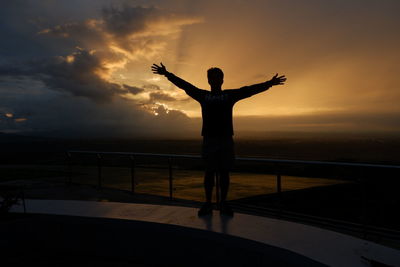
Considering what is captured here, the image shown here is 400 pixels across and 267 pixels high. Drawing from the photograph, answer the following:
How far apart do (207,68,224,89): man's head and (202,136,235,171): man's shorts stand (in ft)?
2.01

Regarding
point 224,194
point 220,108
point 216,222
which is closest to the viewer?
point 216,222

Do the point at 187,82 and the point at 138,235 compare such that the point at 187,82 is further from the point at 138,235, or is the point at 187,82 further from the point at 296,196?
the point at 296,196

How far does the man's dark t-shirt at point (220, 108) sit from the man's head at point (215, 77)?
10 cm

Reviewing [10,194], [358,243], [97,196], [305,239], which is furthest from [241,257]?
[97,196]

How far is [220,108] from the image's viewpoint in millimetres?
3010

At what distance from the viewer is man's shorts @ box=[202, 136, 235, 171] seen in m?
3.02

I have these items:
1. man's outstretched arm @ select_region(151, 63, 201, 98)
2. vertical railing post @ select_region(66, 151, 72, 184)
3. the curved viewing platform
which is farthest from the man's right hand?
vertical railing post @ select_region(66, 151, 72, 184)

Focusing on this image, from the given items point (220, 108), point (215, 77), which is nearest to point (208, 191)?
point (220, 108)

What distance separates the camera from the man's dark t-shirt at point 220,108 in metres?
3.01

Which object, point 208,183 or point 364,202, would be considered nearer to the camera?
point 364,202

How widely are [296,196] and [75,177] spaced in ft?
21.6

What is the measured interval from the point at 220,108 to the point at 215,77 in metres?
0.36

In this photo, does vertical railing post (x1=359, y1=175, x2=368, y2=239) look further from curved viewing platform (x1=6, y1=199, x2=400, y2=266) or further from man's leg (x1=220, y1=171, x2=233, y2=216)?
man's leg (x1=220, y1=171, x2=233, y2=216)

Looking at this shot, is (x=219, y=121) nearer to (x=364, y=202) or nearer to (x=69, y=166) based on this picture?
(x=364, y=202)
